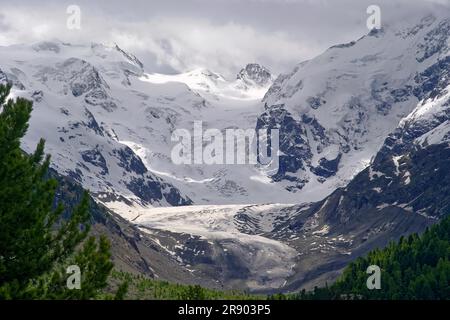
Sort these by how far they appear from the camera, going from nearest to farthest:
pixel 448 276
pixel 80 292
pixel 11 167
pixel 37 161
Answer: pixel 80 292, pixel 11 167, pixel 37 161, pixel 448 276

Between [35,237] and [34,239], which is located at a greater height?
[35,237]

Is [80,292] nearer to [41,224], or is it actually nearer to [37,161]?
[41,224]

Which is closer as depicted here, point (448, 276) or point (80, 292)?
point (80, 292)
